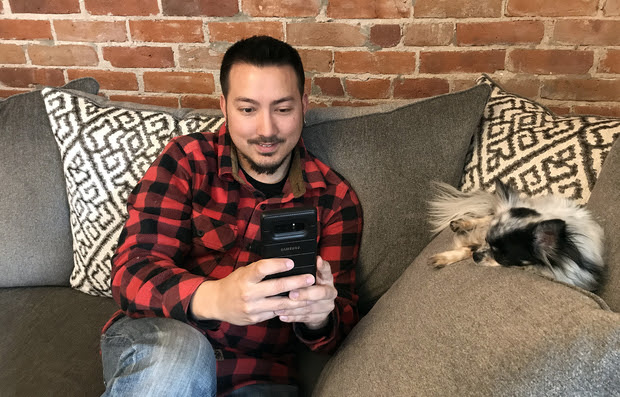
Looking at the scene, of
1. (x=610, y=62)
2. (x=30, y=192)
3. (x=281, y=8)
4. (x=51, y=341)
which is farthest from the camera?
(x=281, y=8)

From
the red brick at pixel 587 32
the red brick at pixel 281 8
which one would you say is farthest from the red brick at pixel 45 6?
the red brick at pixel 587 32

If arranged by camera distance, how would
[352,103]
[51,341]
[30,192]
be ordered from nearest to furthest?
[51,341]
[30,192]
[352,103]

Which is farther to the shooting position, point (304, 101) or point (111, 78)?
point (111, 78)

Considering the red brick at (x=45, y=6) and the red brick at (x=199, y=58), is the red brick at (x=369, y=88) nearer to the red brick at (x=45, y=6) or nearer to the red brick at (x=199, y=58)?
the red brick at (x=199, y=58)

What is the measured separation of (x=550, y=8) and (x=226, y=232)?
1193mm

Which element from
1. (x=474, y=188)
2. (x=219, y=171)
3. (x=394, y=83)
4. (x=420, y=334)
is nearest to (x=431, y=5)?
(x=394, y=83)

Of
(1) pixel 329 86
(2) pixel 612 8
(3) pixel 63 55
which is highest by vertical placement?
(2) pixel 612 8

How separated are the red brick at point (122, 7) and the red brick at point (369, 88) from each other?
0.73 m

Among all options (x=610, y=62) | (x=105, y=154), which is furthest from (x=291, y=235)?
(x=610, y=62)

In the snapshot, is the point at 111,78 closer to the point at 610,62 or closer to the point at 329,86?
the point at 329,86

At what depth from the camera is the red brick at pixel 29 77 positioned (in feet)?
6.05

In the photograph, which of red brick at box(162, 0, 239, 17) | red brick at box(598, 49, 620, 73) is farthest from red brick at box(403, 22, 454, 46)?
red brick at box(162, 0, 239, 17)

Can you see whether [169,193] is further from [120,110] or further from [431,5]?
[431,5]

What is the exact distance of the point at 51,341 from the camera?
126 cm
